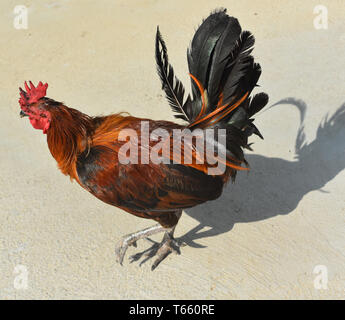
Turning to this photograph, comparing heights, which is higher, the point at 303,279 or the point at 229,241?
the point at 229,241

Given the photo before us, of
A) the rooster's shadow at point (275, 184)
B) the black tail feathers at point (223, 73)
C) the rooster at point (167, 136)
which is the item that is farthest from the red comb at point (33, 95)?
the rooster's shadow at point (275, 184)

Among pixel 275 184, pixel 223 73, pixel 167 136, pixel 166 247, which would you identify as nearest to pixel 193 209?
pixel 166 247

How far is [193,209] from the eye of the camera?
520cm

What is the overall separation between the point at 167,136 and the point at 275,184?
7.05ft

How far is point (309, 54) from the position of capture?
710 centimetres

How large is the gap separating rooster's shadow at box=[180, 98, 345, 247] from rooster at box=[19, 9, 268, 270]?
1002 millimetres

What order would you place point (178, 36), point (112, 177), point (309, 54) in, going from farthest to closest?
point (178, 36) < point (309, 54) < point (112, 177)

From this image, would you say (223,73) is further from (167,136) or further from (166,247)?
(166,247)

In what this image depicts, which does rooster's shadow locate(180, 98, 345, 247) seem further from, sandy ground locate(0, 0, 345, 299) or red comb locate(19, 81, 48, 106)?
red comb locate(19, 81, 48, 106)

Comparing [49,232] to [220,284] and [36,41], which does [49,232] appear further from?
[36,41]

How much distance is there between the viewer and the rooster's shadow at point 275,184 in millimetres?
5051

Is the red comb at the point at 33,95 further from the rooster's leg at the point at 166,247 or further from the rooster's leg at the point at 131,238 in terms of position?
the rooster's leg at the point at 166,247

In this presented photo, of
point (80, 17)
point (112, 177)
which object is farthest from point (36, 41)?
point (112, 177)

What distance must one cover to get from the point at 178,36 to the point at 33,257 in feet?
17.0
